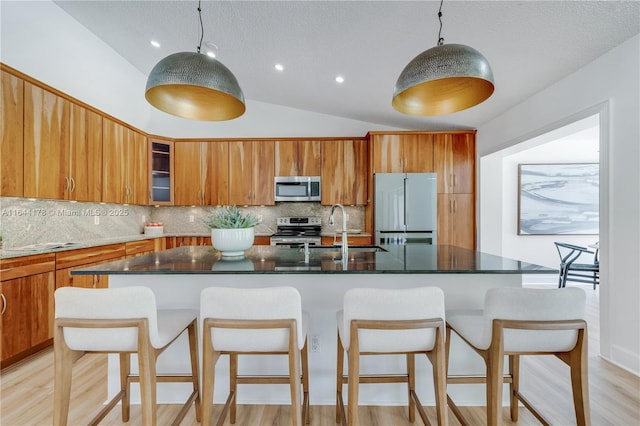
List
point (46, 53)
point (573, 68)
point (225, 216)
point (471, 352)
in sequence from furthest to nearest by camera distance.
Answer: point (46, 53) → point (573, 68) → point (225, 216) → point (471, 352)

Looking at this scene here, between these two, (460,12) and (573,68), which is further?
(573,68)

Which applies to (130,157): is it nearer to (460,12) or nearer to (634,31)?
(460,12)

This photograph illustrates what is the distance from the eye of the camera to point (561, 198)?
186 inches

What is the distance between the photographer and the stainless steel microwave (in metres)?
4.51

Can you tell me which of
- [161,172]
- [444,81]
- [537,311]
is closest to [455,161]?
[444,81]

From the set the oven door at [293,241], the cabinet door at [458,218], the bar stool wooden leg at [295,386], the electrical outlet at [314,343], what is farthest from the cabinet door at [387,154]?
the bar stool wooden leg at [295,386]

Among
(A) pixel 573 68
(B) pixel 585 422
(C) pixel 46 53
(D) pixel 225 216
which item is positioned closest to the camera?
(B) pixel 585 422

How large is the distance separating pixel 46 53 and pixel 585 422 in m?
4.80

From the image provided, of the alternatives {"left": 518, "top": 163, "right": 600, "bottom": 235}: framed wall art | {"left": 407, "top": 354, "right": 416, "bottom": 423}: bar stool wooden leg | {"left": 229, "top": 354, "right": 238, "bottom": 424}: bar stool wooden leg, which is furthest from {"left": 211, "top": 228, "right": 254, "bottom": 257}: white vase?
{"left": 518, "top": 163, "right": 600, "bottom": 235}: framed wall art

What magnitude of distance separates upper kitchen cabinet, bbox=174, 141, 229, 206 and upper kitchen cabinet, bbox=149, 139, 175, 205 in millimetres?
100

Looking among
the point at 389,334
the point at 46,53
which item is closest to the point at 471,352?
the point at 389,334

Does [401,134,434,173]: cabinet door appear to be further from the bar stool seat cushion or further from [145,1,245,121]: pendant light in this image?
the bar stool seat cushion

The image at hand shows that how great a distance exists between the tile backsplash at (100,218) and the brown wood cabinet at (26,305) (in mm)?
591

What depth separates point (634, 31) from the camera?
2.04m
